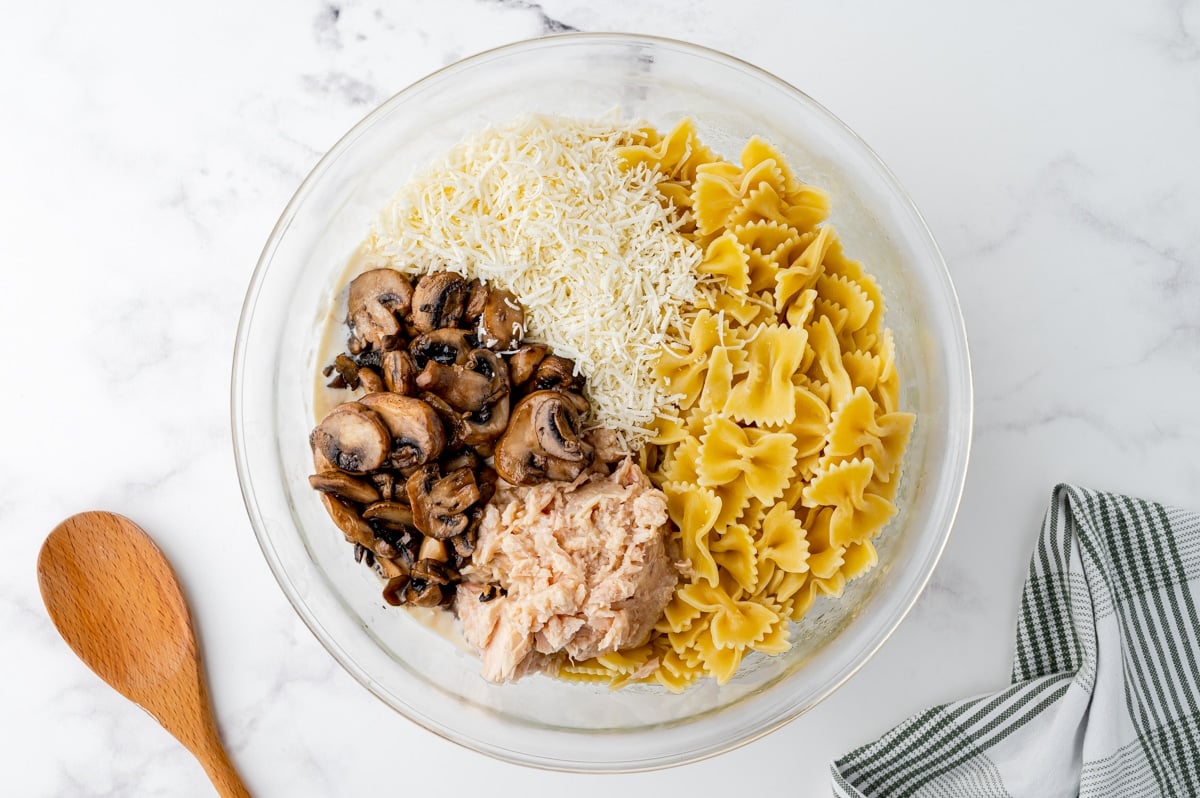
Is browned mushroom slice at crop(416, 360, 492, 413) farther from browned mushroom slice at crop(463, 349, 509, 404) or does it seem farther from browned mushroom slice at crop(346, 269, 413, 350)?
browned mushroom slice at crop(346, 269, 413, 350)

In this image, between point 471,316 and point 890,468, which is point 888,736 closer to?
point 890,468

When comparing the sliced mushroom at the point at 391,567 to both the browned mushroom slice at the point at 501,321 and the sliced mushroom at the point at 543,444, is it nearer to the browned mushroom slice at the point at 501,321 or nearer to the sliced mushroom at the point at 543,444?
the sliced mushroom at the point at 543,444

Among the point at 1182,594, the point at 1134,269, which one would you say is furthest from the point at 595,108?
the point at 1182,594

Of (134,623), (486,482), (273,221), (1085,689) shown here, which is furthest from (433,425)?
(1085,689)

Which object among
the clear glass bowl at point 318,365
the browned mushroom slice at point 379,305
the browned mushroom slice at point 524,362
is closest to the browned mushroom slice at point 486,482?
the browned mushroom slice at point 524,362

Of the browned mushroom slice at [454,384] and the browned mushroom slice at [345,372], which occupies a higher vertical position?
the browned mushroom slice at [454,384]

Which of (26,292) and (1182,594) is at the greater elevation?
(1182,594)

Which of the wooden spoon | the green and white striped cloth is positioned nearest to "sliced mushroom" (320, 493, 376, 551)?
the wooden spoon
